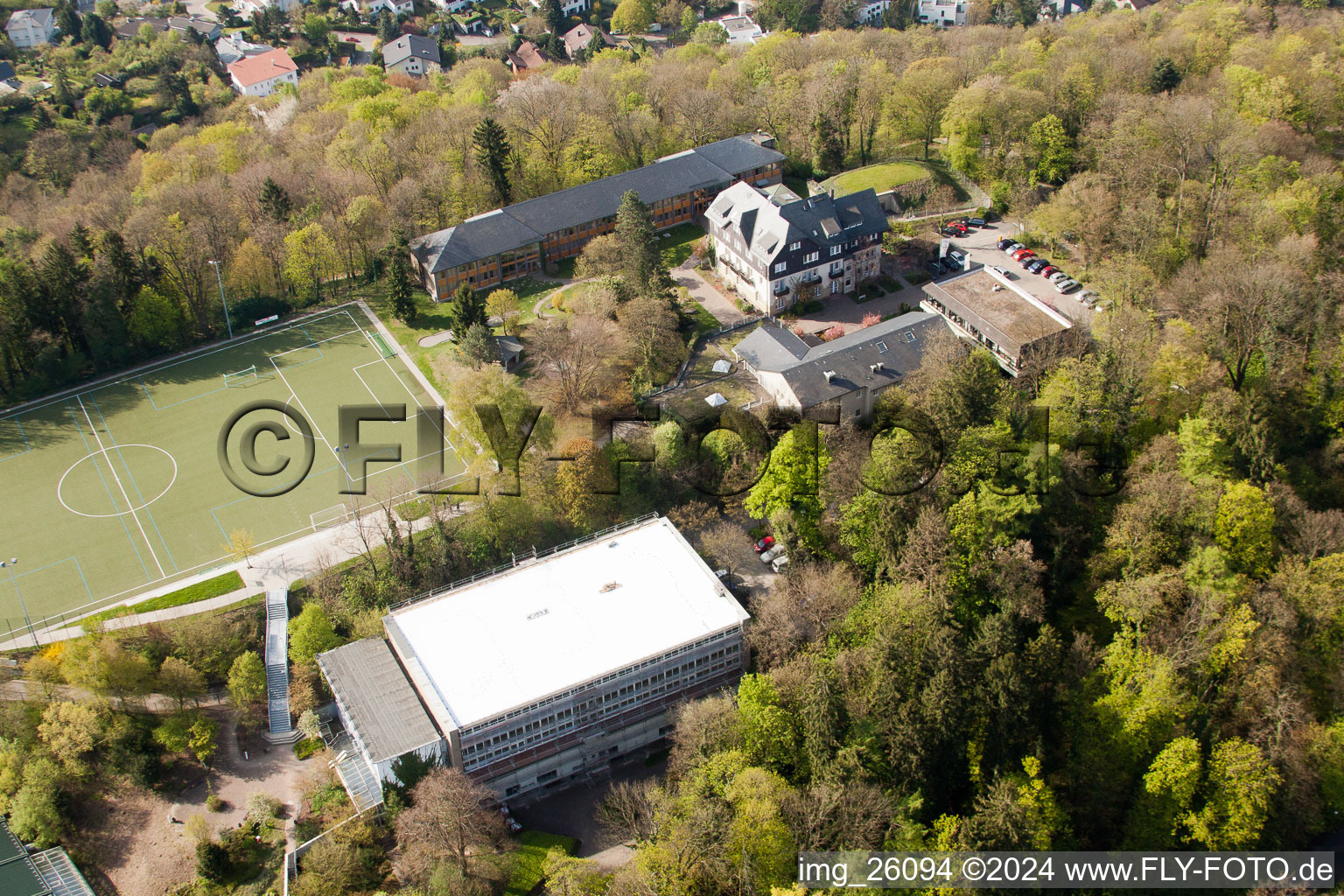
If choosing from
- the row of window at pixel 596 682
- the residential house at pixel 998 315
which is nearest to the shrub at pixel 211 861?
the row of window at pixel 596 682

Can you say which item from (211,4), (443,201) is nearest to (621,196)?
(443,201)

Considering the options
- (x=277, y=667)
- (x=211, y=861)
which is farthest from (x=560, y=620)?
(x=211, y=861)

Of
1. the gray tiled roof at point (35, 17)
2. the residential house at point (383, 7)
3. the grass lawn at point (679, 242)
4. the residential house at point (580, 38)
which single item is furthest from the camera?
the residential house at point (383, 7)

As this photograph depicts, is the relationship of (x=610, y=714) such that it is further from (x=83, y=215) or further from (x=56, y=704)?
(x=83, y=215)

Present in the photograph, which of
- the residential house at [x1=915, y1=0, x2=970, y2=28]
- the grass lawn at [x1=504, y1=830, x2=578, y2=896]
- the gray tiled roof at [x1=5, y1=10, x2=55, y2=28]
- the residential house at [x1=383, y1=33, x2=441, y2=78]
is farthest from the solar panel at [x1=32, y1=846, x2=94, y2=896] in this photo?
the residential house at [x1=915, y1=0, x2=970, y2=28]

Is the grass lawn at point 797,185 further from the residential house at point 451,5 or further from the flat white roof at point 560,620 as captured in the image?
the residential house at point 451,5

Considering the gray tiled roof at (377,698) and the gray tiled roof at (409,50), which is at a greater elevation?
the gray tiled roof at (409,50)

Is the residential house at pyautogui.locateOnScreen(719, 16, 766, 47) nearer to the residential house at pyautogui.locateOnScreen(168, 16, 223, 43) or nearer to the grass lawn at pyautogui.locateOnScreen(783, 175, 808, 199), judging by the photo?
the grass lawn at pyautogui.locateOnScreen(783, 175, 808, 199)
